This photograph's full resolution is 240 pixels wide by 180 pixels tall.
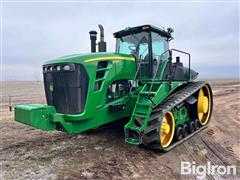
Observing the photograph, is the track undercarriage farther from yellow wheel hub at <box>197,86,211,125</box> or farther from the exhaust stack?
the exhaust stack

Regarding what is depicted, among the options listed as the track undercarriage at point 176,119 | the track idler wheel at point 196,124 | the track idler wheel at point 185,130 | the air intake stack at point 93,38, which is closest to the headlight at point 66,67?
the air intake stack at point 93,38

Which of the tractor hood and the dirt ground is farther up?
the tractor hood

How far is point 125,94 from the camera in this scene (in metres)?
5.24

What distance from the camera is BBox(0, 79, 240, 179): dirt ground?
13.2 feet

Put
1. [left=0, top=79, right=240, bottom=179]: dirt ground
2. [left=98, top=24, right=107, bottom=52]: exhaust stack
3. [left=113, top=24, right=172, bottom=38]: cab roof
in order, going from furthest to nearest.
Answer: [left=98, top=24, right=107, bottom=52]: exhaust stack < [left=113, top=24, right=172, bottom=38]: cab roof < [left=0, top=79, right=240, bottom=179]: dirt ground

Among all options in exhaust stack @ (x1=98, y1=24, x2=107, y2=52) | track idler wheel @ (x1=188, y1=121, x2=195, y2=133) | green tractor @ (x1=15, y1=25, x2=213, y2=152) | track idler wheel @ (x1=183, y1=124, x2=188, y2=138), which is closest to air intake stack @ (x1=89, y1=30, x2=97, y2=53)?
green tractor @ (x1=15, y1=25, x2=213, y2=152)

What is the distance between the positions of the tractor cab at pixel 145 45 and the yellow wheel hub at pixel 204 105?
5.98 ft

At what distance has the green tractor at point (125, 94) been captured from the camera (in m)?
4.24

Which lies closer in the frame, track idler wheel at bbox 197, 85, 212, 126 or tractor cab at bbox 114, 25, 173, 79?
tractor cab at bbox 114, 25, 173, 79

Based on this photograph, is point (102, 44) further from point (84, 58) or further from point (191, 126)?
point (191, 126)

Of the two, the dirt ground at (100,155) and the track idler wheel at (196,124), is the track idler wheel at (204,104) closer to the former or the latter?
the track idler wheel at (196,124)

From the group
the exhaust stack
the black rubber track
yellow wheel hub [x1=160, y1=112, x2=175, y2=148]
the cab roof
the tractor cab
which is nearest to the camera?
the black rubber track

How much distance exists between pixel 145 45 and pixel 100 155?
2908mm

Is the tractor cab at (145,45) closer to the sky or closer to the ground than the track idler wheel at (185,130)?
closer to the sky
